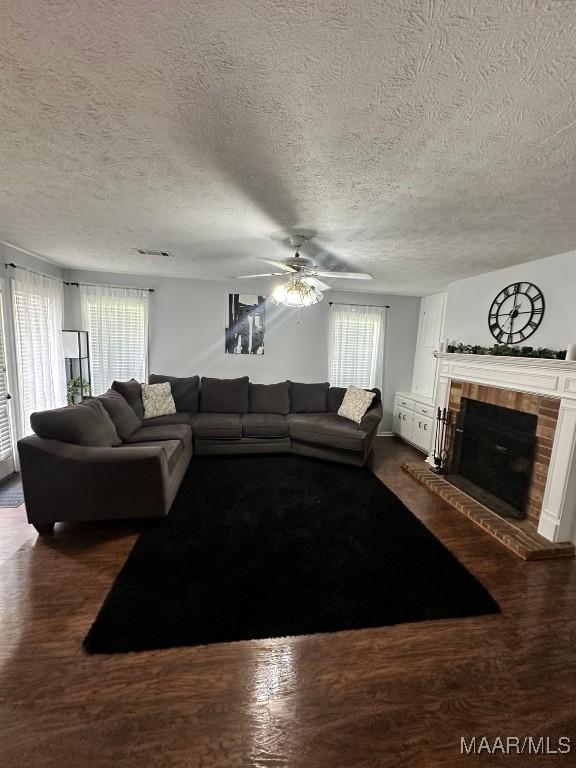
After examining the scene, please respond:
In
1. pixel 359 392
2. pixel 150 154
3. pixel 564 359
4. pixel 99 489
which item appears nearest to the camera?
pixel 150 154

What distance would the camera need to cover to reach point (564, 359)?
253 cm

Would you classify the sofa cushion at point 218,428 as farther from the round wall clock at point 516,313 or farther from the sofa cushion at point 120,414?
the round wall clock at point 516,313

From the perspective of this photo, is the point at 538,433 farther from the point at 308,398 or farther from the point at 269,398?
the point at 269,398

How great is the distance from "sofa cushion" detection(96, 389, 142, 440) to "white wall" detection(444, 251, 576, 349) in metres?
4.15

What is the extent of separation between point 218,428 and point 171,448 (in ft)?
3.25

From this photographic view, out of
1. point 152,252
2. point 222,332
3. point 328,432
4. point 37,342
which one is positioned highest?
point 152,252

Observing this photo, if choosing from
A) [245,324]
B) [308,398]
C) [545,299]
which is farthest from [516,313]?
[245,324]

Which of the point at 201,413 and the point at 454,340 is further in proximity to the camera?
the point at 201,413

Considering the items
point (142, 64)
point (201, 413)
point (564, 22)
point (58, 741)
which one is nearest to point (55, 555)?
point (58, 741)

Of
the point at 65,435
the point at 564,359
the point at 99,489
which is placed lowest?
the point at 99,489

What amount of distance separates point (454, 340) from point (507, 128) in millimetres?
3062

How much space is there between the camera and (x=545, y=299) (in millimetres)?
2879

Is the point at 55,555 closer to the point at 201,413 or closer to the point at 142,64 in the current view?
the point at 201,413

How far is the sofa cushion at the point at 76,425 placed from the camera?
2.35m
